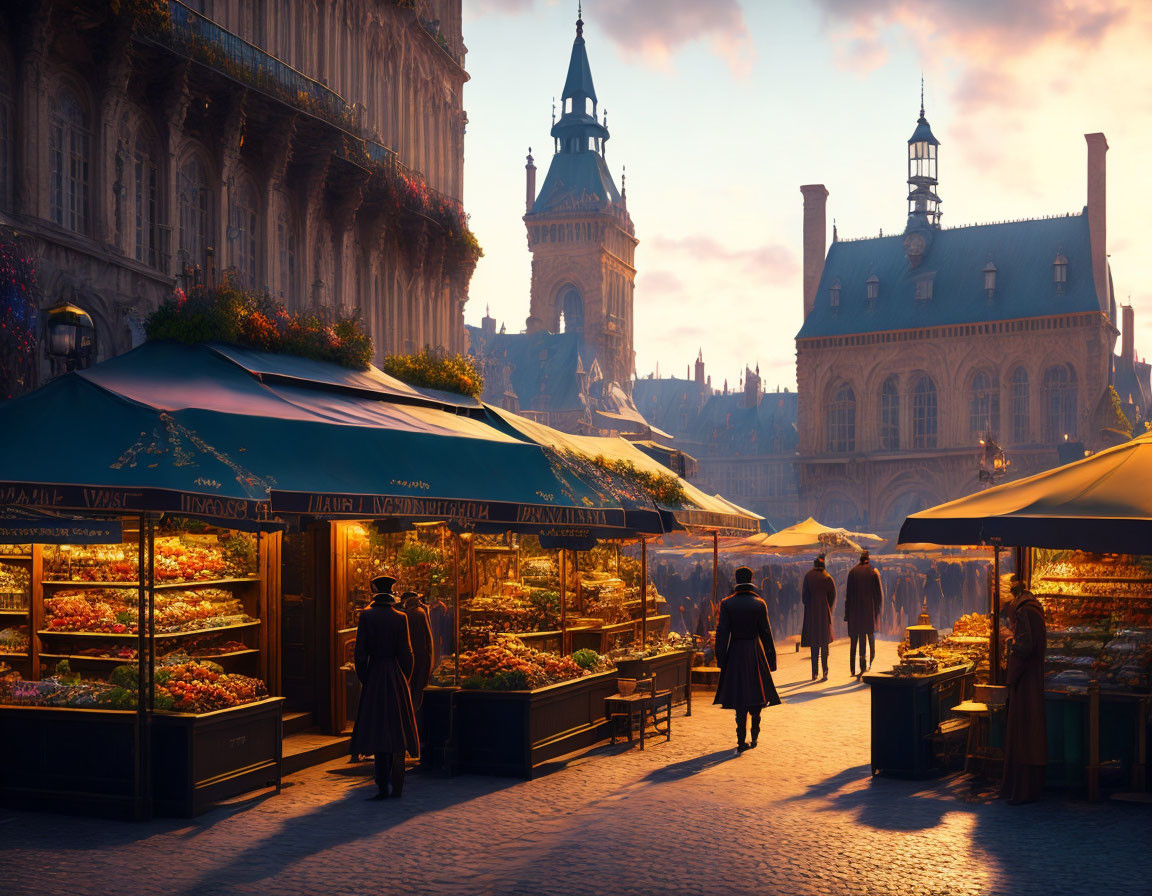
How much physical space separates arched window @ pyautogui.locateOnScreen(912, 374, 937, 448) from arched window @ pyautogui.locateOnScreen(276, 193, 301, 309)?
50699 millimetres

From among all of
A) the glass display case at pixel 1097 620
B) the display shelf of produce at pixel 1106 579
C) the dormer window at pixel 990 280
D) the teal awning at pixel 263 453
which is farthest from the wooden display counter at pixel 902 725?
the dormer window at pixel 990 280

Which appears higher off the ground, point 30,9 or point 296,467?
point 30,9

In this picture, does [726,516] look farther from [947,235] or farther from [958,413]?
[947,235]

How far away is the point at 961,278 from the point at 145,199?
56.4 meters

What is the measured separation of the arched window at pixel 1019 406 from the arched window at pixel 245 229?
169 feet

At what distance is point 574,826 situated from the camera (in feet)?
32.2

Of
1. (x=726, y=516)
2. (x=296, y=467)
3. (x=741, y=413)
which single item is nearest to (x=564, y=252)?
(x=741, y=413)

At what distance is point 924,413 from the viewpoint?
67688mm

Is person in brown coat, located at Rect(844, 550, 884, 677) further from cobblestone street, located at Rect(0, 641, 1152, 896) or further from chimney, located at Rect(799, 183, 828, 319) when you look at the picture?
chimney, located at Rect(799, 183, 828, 319)

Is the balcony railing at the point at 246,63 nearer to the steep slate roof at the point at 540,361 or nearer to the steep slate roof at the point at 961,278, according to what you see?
the steep slate roof at the point at 961,278

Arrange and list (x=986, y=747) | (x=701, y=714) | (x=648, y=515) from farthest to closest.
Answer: (x=701, y=714) < (x=648, y=515) < (x=986, y=747)

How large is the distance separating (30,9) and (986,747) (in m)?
13.7

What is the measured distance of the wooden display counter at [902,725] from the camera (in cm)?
1200

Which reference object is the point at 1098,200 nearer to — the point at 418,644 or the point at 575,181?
the point at 575,181
